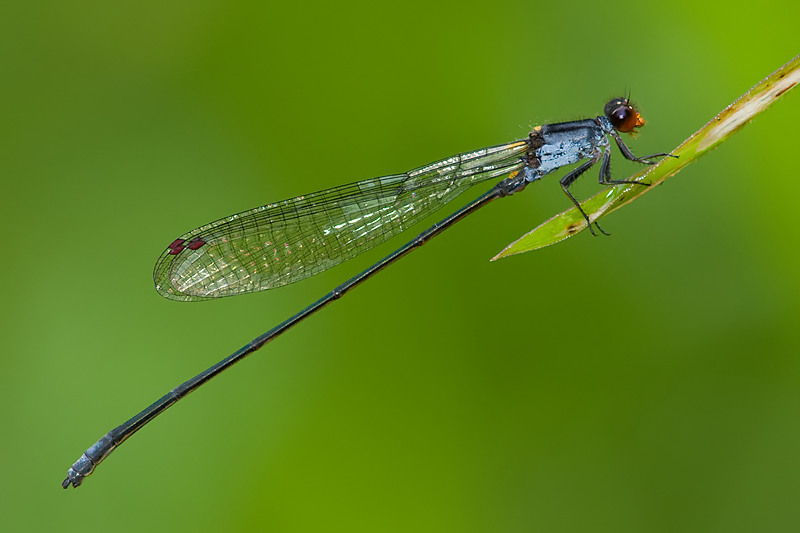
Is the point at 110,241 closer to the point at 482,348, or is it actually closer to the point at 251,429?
the point at 251,429

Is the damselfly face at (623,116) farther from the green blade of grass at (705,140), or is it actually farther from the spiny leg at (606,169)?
the green blade of grass at (705,140)

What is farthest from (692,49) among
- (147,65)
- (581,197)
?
(147,65)

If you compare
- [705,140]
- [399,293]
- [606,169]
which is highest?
[399,293]

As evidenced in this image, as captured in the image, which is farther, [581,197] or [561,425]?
[581,197]

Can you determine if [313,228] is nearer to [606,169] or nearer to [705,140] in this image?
[606,169]

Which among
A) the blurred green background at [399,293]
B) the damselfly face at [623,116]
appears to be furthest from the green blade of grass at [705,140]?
the blurred green background at [399,293]

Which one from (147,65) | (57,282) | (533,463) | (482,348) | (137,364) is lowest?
(533,463)

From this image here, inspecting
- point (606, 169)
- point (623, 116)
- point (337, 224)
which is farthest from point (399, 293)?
point (623, 116)
